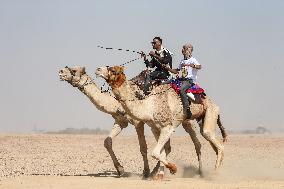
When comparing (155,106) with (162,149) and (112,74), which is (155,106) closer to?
(162,149)

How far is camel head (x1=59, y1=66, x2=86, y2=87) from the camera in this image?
1684cm

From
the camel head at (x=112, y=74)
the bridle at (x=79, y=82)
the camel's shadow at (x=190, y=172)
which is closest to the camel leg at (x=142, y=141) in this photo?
the camel's shadow at (x=190, y=172)

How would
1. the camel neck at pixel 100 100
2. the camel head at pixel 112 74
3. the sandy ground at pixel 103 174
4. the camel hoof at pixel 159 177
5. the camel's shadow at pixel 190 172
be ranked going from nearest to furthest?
the sandy ground at pixel 103 174
the camel head at pixel 112 74
the camel hoof at pixel 159 177
the camel neck at pixel 100 100
the camel's shadow at pixel 190 172

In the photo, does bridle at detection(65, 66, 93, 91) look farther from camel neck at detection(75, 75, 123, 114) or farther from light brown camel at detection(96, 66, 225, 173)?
light brown camel at detection(96, 66, 225, 173)

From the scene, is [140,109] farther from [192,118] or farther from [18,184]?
[18,184]

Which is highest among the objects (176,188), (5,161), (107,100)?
(107,100)

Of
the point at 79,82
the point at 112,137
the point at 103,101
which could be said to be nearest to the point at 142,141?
the point at 112,137

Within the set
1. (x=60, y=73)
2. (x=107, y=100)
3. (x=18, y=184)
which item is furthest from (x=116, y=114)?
(x=18, y=184)

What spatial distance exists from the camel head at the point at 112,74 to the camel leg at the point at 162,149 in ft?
4.31

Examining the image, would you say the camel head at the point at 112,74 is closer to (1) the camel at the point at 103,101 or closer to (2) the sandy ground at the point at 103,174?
(2) the sandy ground at the point at 103,174

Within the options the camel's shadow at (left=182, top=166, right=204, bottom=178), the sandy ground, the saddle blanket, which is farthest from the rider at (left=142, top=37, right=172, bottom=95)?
the camel's shadow at (left=182, top=166, right=204, bottom=178)

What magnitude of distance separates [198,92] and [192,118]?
555 mm

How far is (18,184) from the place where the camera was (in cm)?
1389

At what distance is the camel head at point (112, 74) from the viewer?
47.5 feet
